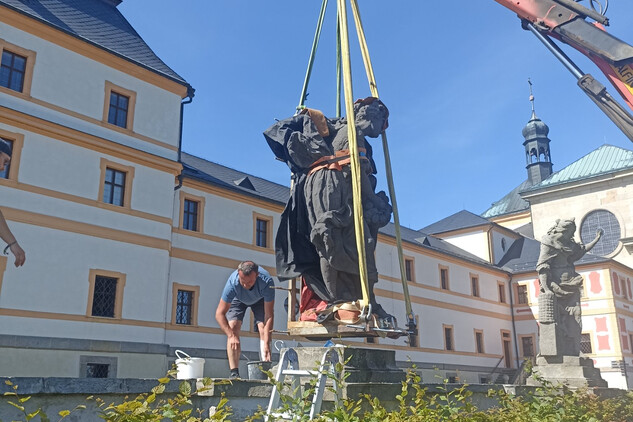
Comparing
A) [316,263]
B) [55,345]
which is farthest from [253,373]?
[55,345]

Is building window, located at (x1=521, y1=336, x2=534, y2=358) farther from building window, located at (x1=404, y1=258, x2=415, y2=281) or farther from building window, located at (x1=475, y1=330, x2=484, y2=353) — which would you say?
building window, located at (x1=404, y1=258, x2=415, y2=281)

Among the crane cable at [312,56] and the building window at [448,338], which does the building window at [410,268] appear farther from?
the crane cable at [312,56]

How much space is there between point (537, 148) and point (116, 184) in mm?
48673

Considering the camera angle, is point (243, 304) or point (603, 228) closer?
point (243, 304)

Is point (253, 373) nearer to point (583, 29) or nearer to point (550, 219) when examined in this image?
point (583, 29)

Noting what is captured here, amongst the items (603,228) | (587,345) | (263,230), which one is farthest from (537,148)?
(263,230)

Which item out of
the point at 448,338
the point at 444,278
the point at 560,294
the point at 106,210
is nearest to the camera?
the point at 560,294

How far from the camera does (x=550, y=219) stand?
159 ft

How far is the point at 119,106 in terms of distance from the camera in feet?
72.2

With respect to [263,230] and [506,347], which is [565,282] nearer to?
[263,230]

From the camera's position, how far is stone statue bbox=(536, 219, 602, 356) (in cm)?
1094

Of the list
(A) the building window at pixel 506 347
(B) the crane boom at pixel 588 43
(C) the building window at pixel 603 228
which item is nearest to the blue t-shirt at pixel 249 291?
(B) the crane boom at pixel 588 43

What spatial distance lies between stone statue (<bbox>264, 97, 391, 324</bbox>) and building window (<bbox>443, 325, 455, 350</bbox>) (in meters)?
32.9

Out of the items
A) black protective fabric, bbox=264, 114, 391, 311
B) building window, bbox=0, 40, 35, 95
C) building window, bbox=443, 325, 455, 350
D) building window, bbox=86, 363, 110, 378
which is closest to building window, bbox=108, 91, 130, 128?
building window, bbox=0, 40, 35, 95
